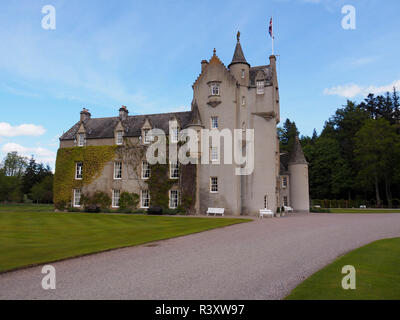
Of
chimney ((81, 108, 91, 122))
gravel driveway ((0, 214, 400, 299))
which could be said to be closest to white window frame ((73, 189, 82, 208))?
chimney ((81, 108, 91, 122))

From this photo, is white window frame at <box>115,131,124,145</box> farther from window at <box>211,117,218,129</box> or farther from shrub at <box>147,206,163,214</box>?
window at <box>211,117,218,129</box>

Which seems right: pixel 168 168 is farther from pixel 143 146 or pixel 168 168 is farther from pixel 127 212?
pixel 127 212

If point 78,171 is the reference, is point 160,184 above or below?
below

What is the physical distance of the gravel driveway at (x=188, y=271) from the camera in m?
6.80

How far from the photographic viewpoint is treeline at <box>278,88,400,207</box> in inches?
1957

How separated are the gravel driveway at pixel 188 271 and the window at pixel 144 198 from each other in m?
22.0

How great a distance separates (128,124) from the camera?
39.2 m

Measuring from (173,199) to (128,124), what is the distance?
12.2 meters

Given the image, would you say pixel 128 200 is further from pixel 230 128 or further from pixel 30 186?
pixel 30 186

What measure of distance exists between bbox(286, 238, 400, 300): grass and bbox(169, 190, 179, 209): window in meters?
24.4

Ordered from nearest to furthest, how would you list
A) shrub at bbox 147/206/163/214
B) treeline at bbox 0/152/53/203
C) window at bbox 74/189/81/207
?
shrub at bbox 147/206/163/214, window at bbox 74/189/81/207, treeline at bbox 0/152/53/203

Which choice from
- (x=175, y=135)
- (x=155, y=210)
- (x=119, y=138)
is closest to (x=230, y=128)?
(x=175, y=135)

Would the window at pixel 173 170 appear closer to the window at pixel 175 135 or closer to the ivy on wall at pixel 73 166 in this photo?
the window at pixel 175 135
